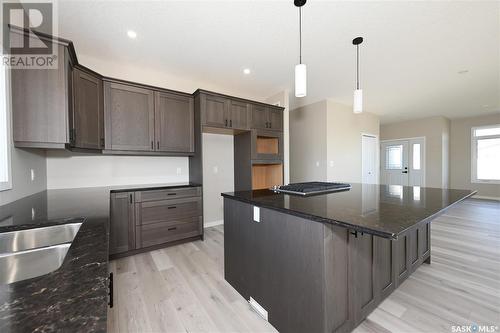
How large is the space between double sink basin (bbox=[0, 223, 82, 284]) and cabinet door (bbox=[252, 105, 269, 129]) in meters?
2.89

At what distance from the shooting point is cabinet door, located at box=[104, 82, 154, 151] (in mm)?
2590

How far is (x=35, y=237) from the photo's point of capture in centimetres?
112

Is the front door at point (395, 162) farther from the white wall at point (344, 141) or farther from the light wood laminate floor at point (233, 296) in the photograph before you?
the light wood laminate floor at point (233, 296)

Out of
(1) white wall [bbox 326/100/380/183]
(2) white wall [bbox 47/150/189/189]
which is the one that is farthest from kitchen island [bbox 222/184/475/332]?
(1) white wall [bbox 326/100/380/183]

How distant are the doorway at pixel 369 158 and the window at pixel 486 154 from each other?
3.26 m

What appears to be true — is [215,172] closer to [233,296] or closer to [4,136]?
[233,296]

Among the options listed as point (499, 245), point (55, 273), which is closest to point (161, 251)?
point (55, 273)

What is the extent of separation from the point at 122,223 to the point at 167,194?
61 centimetres

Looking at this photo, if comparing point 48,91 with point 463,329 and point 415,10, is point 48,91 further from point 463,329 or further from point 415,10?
point 463,329

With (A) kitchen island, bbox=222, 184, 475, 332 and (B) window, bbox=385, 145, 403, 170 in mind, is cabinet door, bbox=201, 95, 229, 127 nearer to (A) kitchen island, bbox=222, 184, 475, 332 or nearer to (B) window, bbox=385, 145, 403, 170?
(A) kitchen island, bbox=222, 184, 475, 332

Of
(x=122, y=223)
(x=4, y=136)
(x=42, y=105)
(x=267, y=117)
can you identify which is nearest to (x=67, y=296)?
(x=4, y=136)

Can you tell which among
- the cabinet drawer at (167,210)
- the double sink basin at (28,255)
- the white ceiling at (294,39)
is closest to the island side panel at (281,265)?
the double sink basin at (28,255)

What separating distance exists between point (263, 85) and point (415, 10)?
2.25 metres

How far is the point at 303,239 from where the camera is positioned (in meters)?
1.20
